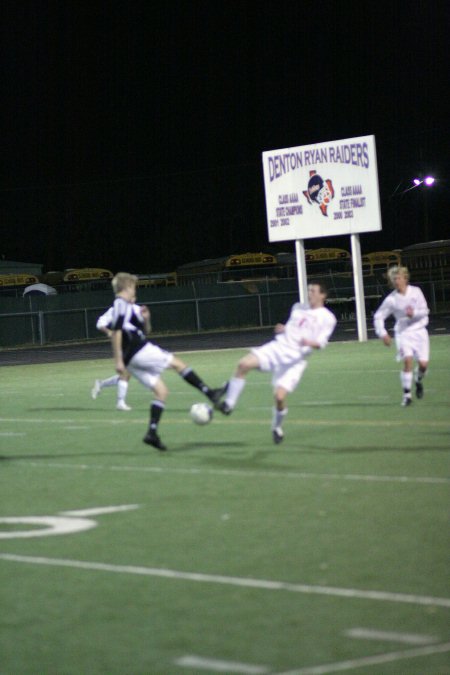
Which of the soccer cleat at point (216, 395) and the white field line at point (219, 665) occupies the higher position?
the soccer cleat at point (216, 395)

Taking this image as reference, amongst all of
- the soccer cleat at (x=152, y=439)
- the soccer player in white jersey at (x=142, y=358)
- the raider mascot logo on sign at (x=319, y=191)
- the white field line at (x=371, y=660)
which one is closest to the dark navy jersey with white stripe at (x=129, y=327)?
the soccer player in white jersey at (x=142, y=358)

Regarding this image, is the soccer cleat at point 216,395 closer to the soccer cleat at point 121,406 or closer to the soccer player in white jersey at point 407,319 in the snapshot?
the soccer player in white jersey at point 407,319

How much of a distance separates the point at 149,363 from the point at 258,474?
2.58 meters

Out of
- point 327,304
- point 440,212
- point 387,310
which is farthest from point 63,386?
point 440,212

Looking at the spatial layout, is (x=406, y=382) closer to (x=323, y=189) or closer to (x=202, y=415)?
(x=202, y=415)

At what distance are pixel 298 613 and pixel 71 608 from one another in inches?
50.5

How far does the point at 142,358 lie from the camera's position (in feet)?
44.7

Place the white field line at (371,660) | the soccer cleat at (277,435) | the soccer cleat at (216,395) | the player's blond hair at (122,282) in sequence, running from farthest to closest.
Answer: the player's blond hair at (122,282) → the soccer cleat at (277,435) → the soccer cleat at (216,395) → the white field line at (371,660)

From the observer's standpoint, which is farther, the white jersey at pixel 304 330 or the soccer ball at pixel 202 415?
the white jersey at pixel 304 330

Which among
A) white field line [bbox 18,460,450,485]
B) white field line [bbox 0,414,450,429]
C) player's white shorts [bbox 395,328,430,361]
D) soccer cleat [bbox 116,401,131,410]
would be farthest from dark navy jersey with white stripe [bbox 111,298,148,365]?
player's white shorts [bbox 395,328,430,361]

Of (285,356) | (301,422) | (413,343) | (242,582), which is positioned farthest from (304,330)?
(242,582)

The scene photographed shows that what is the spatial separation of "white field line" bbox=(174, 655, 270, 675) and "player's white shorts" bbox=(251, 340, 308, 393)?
7.44 metres

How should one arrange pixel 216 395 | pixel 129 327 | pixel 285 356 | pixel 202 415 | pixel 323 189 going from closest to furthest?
pixel 202 415 < pixel 285 356 < pixel 216 395 < pixel 129 327 < pixel 323 189

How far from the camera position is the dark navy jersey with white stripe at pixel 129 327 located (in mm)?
13719
